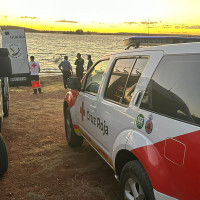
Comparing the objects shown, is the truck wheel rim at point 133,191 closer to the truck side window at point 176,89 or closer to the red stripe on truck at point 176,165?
the red stripe on truck at point 176,165

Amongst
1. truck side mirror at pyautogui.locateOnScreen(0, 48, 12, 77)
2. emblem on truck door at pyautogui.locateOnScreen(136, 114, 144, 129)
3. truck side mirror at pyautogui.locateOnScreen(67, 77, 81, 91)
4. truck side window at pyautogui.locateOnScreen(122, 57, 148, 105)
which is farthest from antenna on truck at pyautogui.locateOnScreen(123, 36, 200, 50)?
truck side mirror at pyautogui.locateOnScreen(0, 48, 12, 77)

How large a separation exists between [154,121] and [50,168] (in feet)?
9.03

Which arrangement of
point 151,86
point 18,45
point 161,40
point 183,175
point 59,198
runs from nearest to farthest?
point 183,175 < point 151,86 < point 161,40 < point 59,198 < point 18,45

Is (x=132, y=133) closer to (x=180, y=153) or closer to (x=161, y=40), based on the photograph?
(x=180, y=153)

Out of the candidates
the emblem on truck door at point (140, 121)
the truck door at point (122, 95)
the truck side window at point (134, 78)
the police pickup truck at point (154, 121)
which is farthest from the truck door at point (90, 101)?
the emblem on truck door at point (140, 121)

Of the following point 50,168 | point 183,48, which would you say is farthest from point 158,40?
point 50,168

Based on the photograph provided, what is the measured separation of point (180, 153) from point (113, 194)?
6.48ft

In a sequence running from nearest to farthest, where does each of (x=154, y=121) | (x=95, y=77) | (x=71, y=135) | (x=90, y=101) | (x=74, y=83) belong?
(x=154, y=121), (x=90, y=101), (x=95, y=77), (x=74, y=83), (x=71, y=135)

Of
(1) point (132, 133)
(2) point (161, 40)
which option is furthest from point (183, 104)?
(2) point (161, 40)

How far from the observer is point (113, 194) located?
11.6ft

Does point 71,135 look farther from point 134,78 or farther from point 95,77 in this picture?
point 134,78

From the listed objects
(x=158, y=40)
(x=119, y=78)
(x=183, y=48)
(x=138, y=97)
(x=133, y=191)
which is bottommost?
(x=133, y=191)

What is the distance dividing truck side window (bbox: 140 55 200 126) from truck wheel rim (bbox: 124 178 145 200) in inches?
27.7

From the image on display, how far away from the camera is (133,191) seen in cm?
245
